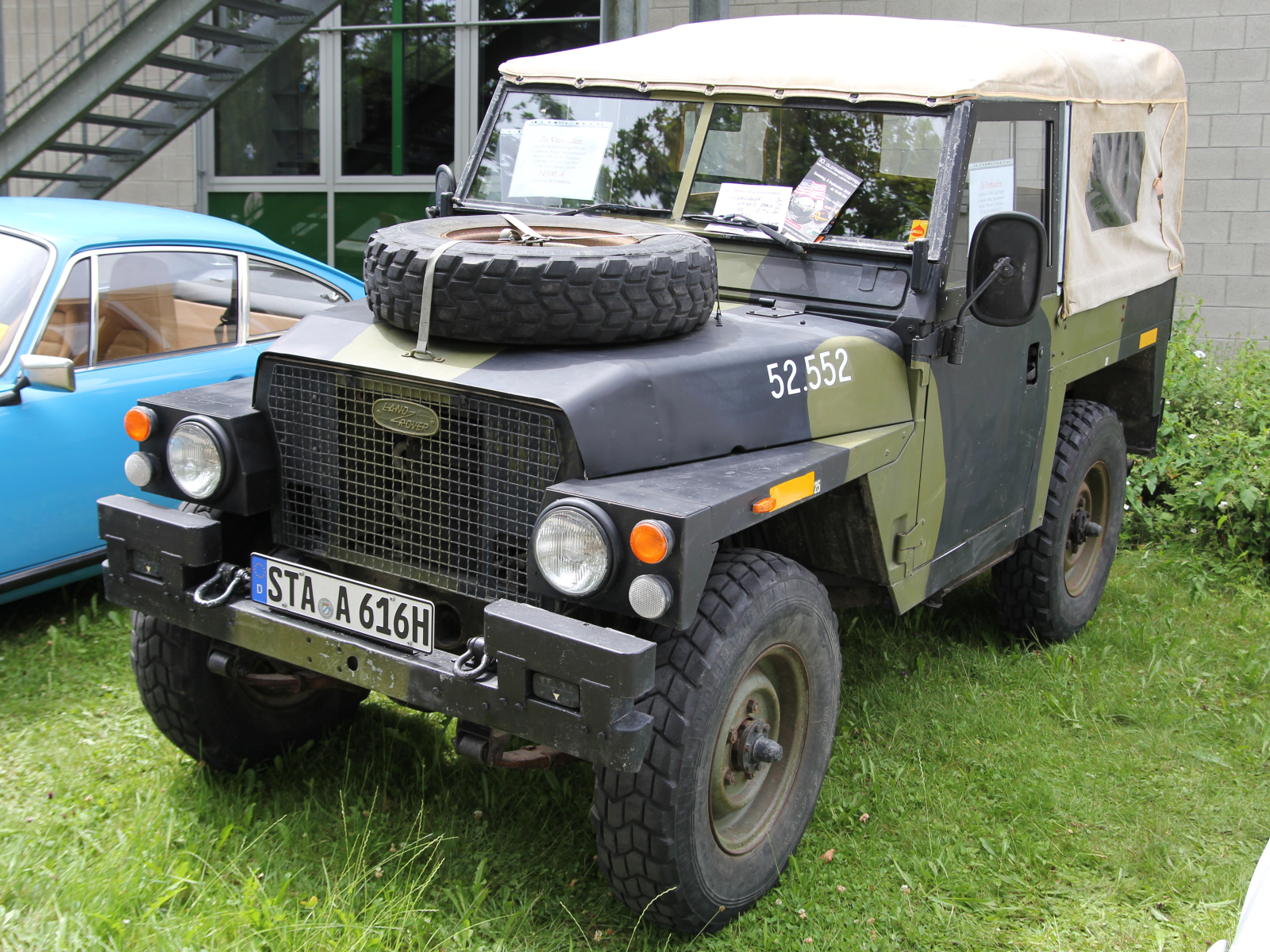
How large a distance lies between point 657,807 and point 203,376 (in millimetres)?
3052

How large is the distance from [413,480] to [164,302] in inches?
99.8

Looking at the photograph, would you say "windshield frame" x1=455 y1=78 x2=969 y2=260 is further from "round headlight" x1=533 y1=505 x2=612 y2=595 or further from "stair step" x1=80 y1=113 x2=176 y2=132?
"stair step" x1=80 y1=113 x2=176 y2=132

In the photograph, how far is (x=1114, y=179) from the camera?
4531 millimetres

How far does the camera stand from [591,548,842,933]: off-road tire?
2.71 m

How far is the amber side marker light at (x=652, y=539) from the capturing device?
2.46 m

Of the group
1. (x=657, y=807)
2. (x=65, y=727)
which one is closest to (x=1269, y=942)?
(x=657, y=807)

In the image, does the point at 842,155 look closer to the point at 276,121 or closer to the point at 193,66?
the point at 193,66

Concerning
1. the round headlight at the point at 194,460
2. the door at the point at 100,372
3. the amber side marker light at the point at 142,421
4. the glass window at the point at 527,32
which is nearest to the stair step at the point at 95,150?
the glass window at the point at 527,32

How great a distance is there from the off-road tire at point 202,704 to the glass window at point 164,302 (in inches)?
65.7

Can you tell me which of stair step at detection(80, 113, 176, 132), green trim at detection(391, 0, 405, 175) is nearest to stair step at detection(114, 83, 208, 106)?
stair step at detection(80, 113, 176, 132)

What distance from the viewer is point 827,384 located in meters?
3.23

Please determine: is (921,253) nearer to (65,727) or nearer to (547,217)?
(547,217)

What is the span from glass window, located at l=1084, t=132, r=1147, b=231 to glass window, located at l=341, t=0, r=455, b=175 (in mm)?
6967

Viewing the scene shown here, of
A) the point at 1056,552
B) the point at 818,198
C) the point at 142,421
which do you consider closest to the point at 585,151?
the point at 818,198
